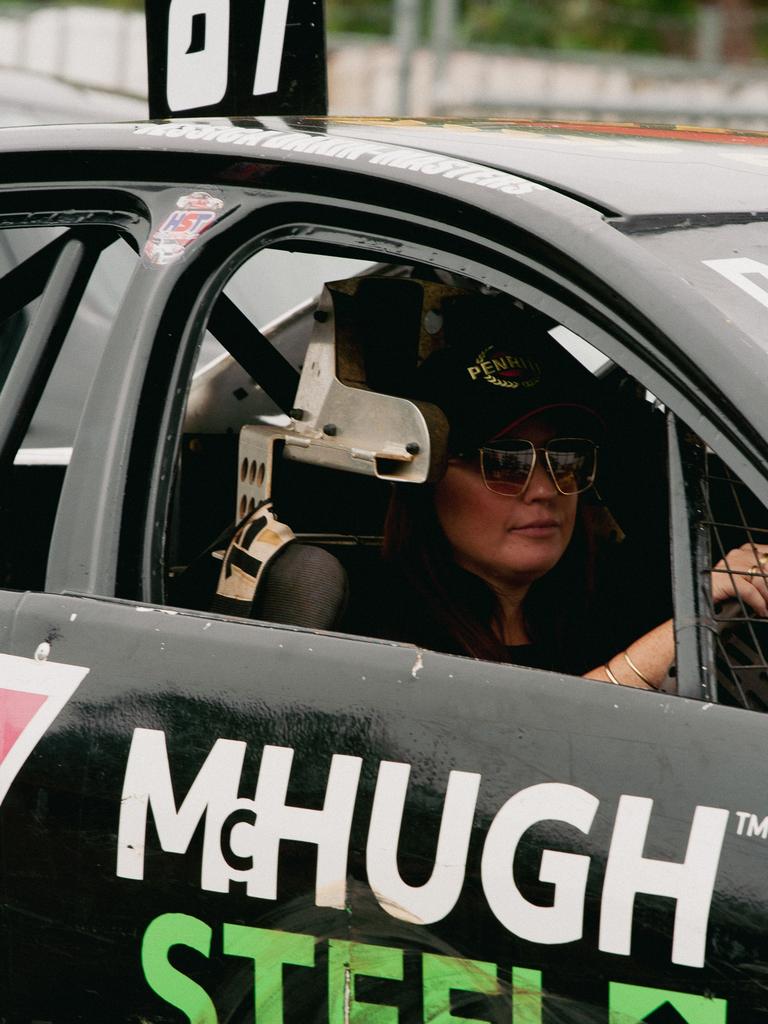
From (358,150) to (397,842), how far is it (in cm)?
89

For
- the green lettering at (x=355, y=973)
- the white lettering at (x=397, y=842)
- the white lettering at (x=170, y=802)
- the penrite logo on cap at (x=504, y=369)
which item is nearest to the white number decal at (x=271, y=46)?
the penrite logo on cap at (x=504, y=369)

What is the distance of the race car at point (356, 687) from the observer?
167 cm

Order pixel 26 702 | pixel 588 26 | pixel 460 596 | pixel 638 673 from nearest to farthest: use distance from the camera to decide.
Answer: pixel 26 702
pixel 638 673
pixel 460 596
pixel 588 26

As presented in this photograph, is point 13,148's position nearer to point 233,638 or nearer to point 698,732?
point 233,638

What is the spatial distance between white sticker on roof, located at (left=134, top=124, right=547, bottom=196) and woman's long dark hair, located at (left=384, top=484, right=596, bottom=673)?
0.65 m

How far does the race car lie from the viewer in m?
1.67

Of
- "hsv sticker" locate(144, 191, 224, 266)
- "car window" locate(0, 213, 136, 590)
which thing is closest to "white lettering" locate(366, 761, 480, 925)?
"hsv sticker" locate(144, 191, 224, 266)

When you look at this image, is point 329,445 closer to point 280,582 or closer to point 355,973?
point 280,582

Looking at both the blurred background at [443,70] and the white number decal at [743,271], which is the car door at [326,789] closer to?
the white number decal at [743,271]

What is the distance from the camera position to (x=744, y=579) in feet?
6.57

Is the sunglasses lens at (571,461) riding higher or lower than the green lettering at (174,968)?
higher

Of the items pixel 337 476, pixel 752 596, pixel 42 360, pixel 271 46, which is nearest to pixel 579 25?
pixel 271 46

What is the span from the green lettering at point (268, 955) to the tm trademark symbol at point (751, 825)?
1.64 feet

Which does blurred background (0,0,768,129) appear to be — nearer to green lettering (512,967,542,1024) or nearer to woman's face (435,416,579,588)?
woman's face (435,416,579,588)
